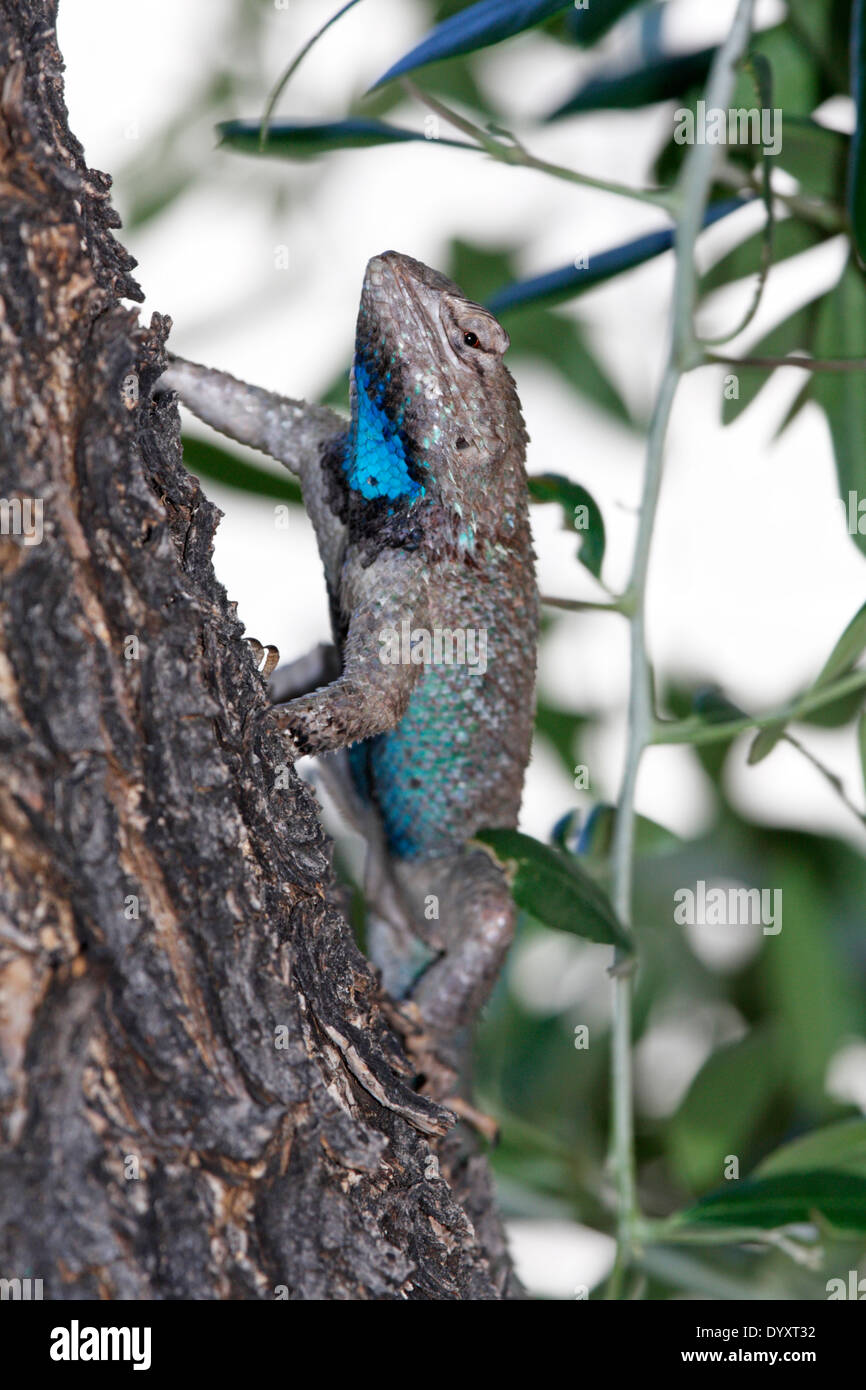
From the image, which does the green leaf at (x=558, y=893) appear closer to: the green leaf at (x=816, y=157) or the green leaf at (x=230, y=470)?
the green leaf at (x=230, y=470)

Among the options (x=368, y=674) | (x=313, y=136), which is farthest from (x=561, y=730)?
(x=313, y=136)

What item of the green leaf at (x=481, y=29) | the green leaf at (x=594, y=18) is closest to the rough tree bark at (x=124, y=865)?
the green leaf at (x=481, y=29)

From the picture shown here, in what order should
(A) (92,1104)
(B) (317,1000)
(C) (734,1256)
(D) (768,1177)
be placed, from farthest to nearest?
(C) (734,1256) < (D) (768,1177) < (B) (317,1000) < (A) (92,1104)

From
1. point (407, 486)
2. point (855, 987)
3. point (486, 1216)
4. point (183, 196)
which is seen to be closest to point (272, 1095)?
point (486, 1216)

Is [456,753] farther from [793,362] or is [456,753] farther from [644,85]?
[644,85]

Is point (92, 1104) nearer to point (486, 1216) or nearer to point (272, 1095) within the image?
point (272, 1095)

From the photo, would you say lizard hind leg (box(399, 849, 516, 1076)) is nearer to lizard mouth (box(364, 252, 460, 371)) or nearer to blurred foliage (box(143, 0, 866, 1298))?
blurred foliage (box(143, 0, 866, 1298))
